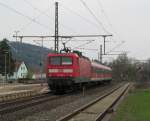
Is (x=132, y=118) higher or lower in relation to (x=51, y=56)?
lower

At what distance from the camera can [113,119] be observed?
57.9 ft

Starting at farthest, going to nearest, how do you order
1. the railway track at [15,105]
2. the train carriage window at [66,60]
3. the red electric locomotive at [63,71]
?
the train carriage window at [66,60], the red electric locomotive at [63,71], the railway track at [15,105]

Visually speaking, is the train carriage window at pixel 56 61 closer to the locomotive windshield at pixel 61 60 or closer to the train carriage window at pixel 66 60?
the locomotive windshield at pixel 61 60

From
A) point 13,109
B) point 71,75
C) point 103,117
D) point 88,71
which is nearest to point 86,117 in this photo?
point 103,117

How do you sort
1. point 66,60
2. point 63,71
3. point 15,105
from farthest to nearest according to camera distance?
point 66,60 → point 63,71 → point 15,105

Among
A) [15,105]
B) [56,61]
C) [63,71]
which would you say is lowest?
[15,105]

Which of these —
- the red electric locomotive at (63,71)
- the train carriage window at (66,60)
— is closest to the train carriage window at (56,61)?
the red electric locomotive at (63,71)

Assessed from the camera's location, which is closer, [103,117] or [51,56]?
[103,117]

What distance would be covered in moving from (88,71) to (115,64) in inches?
3670

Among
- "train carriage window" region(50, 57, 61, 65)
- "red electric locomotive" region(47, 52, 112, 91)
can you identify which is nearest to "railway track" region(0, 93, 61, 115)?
"red electric locomotive" region(47, 52, 112, 91)

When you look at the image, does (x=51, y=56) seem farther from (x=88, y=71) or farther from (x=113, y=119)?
(x=113, y=119)

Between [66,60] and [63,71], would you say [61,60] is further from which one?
[63,71]

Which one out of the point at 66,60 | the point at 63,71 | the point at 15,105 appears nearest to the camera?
the point at 15,105

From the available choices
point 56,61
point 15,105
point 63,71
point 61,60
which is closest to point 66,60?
point 61,60
